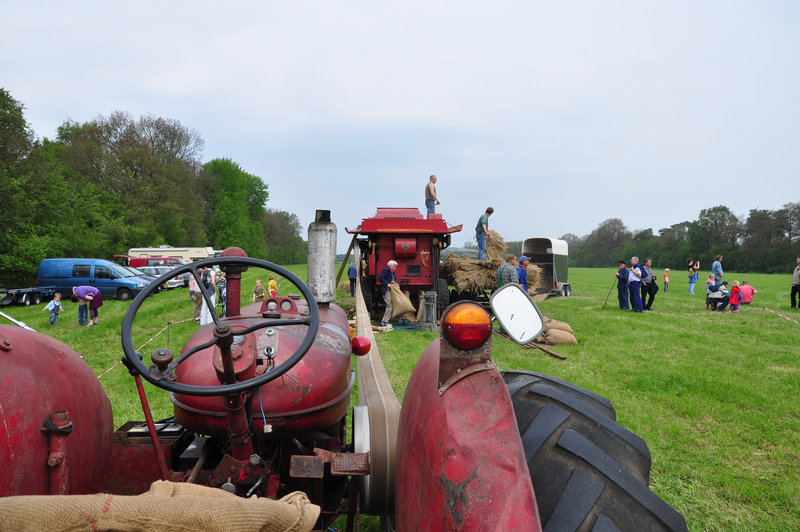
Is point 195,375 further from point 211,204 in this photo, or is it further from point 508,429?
point 211,204

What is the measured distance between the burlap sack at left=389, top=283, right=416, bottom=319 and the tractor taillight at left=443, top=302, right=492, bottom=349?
29.8 feet

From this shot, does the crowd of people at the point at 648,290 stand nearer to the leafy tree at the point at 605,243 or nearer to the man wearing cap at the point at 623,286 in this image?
the man wearing cap at the point at 623,286

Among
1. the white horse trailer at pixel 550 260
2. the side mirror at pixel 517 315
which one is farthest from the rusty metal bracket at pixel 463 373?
the white horse trailer at pixel 550 260

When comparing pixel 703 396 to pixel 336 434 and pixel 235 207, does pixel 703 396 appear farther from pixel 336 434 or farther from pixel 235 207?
pixel 235 207

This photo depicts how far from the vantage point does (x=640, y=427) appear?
479 centimetres

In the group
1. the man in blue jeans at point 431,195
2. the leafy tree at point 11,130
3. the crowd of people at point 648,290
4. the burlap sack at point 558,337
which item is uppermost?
the leafy tree at point 11,130

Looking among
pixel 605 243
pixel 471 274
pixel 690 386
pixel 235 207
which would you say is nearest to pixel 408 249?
pixel 471 274

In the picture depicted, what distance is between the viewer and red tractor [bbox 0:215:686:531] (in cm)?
125

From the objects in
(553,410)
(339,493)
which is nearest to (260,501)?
(553,410)

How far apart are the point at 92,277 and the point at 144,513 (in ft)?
70.4

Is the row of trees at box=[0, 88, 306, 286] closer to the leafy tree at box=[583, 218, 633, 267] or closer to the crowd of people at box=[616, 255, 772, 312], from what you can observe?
the crowd of people at box=[616, 255, 772, 312]

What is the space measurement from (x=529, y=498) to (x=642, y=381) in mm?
6065

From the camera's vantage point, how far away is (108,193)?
117 ft

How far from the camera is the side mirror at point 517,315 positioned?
170 centimetres
